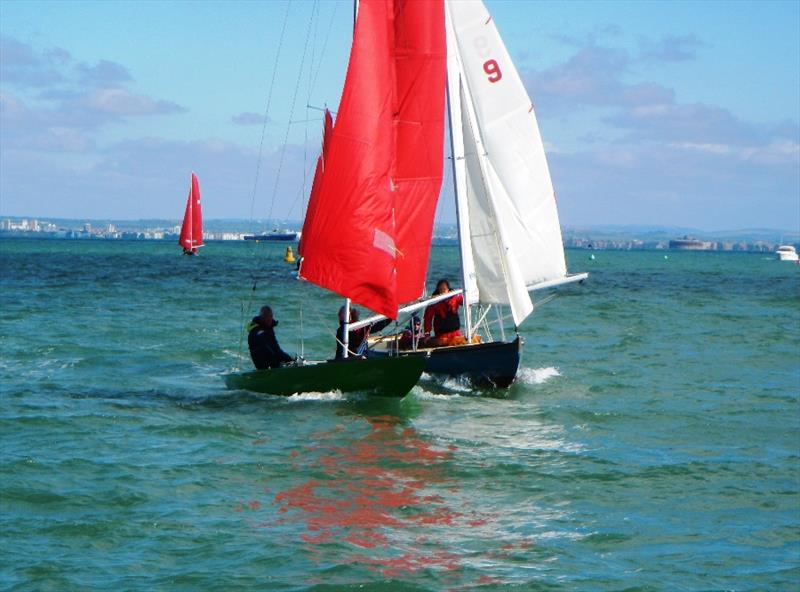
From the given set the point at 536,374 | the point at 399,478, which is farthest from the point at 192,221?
the point at 399,478

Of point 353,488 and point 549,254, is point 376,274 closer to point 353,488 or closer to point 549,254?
point 353,488

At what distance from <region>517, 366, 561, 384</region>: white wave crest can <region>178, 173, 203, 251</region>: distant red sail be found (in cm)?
6328

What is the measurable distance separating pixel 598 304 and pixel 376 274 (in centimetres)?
3433

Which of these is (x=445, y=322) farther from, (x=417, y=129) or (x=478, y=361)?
(x=417, y=129)

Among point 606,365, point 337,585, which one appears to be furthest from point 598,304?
point 337,585

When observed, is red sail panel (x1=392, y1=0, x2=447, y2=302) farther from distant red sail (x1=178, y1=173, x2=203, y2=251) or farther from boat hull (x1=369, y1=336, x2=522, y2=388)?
distant red sail (x1=178, y1=173, x2=203, y2=251)

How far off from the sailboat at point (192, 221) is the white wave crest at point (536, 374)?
6328 centimetres

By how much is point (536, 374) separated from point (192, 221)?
72.1 metres

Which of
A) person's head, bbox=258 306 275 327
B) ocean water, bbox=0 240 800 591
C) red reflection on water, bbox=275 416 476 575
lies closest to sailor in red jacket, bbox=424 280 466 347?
ocean water, bbox=0 240 800 591

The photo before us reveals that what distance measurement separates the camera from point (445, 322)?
23.4m

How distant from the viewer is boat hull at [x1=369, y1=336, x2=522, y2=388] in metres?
22.2

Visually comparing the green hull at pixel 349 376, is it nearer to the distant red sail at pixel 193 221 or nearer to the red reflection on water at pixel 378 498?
the red reflection on water at pixel 378 498

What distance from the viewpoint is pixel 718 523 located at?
13648mm

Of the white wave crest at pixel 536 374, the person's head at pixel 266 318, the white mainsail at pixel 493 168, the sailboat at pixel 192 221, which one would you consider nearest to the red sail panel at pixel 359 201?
the person's head at pixel 266 318
